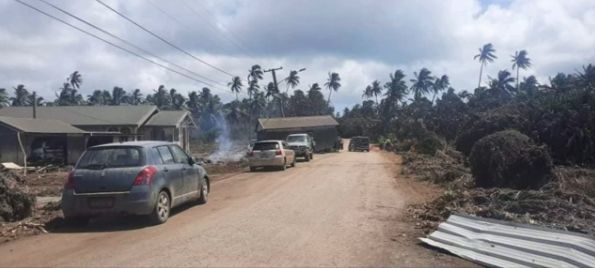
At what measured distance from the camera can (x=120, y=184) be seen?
10.0 m

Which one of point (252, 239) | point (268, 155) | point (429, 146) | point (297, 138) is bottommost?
point (252, 239)

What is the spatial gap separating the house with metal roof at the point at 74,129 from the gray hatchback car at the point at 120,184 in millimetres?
21977

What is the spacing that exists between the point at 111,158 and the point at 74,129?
89.7 ft

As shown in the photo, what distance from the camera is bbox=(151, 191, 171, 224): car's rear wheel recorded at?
33.7ft

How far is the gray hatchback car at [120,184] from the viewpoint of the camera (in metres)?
9.99

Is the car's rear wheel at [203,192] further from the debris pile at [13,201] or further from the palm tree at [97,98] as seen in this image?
the palm tree at [97,98]

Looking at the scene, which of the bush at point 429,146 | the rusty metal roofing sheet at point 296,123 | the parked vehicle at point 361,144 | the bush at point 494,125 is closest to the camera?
the bush at point 494,125

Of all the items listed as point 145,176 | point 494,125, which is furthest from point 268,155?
point 145,176

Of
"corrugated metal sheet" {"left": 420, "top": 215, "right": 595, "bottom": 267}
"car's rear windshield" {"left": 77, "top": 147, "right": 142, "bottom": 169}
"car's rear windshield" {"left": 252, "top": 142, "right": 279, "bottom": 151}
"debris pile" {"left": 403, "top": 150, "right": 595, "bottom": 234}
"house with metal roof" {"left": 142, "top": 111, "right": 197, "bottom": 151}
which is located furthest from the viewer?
"house with metal roof" {"left": 142, "top": 111, "right": 197, "bottom": 151}

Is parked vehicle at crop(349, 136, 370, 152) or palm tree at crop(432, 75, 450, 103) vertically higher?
palm tree at crop(432, 75, 450, 103)

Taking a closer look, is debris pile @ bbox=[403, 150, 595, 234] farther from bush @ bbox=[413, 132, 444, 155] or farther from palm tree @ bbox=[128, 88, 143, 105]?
palm tree @ bbox=[128, 88, 143, 105]

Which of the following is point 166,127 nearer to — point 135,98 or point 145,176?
point 145,176

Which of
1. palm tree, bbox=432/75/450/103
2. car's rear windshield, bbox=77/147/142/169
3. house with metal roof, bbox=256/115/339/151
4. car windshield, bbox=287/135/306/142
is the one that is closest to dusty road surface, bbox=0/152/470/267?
car's rear windshield, bbox=77/147/142/169

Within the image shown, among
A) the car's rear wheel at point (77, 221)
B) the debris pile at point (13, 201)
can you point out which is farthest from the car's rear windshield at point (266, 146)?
the car's rear wheel at point (77, 221)
